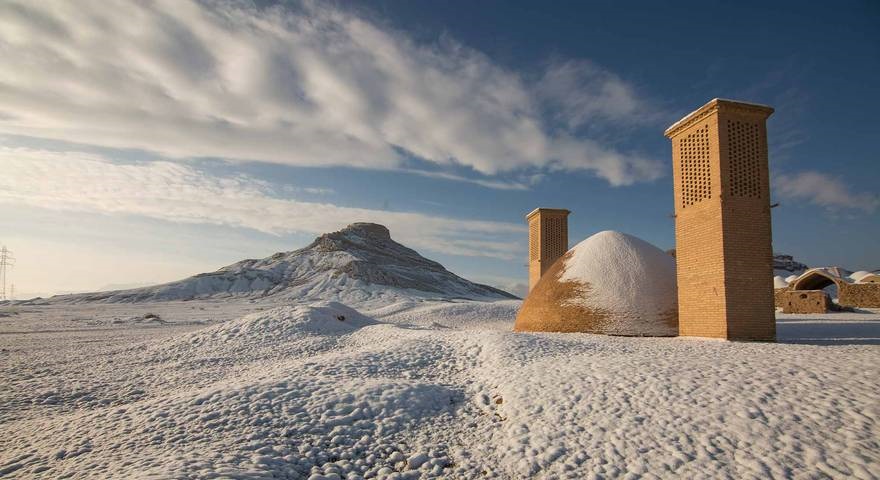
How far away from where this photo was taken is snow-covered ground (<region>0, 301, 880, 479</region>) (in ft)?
16.1

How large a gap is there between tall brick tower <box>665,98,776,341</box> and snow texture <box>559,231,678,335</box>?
1504 mm

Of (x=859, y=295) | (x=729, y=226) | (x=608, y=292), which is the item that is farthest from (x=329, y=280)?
(x=729, y=226)

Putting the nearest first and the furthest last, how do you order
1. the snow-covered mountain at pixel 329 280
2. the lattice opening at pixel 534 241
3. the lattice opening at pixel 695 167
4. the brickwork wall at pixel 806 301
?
the lattice opening at pixel 695 167
the lattice opening at pixel 534 241
the brickwork wall at pixel 806 301
the snow-covered mountain at pixel 329 280

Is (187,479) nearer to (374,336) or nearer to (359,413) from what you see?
(359,413)

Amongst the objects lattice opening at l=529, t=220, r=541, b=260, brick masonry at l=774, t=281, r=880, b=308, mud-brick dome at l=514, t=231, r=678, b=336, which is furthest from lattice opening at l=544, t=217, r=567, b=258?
brick masonry at l=774, t=281, r=880, b=308

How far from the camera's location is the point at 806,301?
2453cm

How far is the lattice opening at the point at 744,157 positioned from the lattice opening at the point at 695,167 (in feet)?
1.55

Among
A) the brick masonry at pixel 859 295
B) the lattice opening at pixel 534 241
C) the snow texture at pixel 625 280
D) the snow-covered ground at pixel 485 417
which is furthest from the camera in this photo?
the brick masonry at pixel 859 295

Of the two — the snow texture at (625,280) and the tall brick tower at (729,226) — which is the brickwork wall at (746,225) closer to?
the tall brick tower at (729,226)

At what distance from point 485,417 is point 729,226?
296 inches

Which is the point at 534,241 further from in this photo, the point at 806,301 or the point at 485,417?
the point at 806,301

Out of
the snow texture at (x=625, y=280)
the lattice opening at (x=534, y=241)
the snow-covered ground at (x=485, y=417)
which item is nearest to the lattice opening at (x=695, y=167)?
the snow texture at (x=625, y=280)

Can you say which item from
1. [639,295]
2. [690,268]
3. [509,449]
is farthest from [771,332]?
[509,449]

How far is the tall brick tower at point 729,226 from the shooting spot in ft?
33.9
